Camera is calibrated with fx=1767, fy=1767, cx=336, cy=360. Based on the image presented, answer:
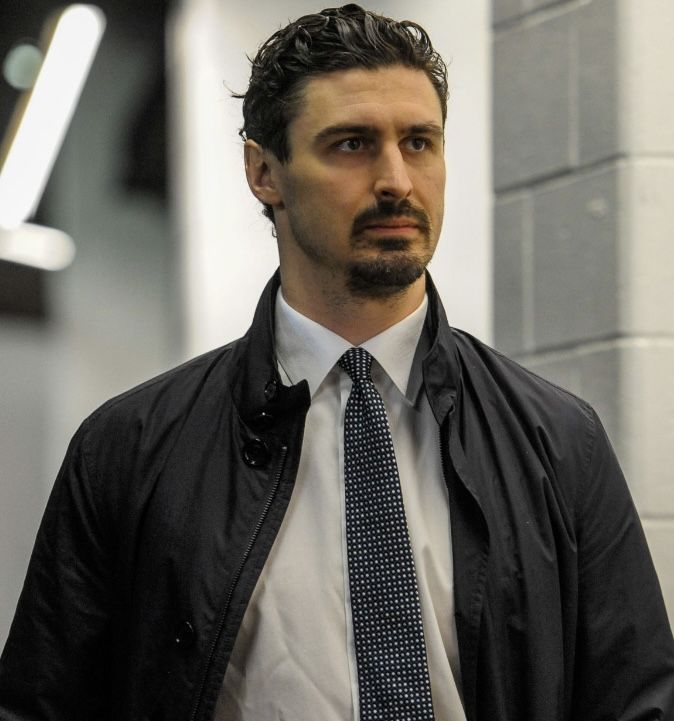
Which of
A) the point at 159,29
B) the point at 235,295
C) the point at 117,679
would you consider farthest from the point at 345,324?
the point at 159,29

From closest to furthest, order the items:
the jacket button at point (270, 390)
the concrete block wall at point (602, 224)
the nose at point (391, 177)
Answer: the nose at point (391, 177), the jacket button at point (270, 390), the concrete block wall at point (602, 224)

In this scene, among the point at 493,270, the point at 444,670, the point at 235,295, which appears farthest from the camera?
the point at 235,295

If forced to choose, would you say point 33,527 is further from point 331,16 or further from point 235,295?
point 331,16

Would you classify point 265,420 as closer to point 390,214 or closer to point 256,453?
point 256,453

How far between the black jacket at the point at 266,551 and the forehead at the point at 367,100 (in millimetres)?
298

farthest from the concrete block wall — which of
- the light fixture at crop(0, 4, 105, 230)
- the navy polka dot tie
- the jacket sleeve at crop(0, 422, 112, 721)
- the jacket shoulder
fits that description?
the light fixture at crop(0, 4, 105, 230)

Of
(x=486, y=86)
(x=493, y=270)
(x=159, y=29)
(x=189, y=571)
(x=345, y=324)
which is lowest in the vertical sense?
(x=189, y=571)

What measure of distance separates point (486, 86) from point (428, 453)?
183 cm

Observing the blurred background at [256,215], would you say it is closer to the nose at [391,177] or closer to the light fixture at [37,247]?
the light fixture at [37,247]

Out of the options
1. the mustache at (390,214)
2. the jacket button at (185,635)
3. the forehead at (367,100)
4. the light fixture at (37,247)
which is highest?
the light fixture at (37,247)

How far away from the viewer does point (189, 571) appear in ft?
8.50

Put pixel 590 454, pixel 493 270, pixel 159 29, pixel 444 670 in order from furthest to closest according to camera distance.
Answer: pixel 159 29, pixel 493 270, pixel 590 454, pixel 444 670

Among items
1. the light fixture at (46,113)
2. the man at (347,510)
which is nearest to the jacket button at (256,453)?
the man at (347,510)

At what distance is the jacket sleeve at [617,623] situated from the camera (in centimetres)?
255
